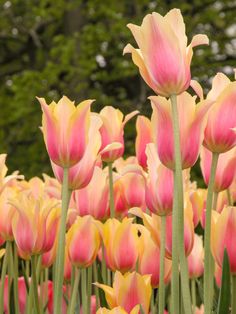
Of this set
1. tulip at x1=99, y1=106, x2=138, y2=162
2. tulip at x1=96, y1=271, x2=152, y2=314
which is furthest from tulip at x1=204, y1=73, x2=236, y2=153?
tulip at x1=99, y1=106, x2=138, y2=162

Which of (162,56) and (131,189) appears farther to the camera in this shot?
(131,189)

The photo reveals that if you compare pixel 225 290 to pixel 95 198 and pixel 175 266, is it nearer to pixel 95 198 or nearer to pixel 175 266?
pixel 175 266

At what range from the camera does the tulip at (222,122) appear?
3.30 feet

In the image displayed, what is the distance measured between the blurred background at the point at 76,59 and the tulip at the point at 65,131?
5.47 meters

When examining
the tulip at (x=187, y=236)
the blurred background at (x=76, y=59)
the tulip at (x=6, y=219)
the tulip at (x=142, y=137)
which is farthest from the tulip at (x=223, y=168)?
the blurred background at (x=76, y=59)

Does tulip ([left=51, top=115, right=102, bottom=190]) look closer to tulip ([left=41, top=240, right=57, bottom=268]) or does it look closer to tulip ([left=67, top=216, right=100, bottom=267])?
tulip ([left=67, top=216, right=100, bottom=267])

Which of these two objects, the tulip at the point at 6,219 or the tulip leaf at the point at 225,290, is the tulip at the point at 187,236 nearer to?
the tulip leaf at the point at 225,290

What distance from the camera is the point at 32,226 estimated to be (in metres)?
1.18

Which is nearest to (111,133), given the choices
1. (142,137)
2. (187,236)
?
(142,137)

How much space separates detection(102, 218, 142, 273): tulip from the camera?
1186 millimetres

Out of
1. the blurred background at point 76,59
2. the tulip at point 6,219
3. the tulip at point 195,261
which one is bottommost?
the tulip at point 195,261

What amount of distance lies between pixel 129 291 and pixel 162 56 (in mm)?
334

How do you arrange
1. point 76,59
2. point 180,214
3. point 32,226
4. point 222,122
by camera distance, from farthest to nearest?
point 76,59 < point 32,226 < point 222,122 < point 180,214

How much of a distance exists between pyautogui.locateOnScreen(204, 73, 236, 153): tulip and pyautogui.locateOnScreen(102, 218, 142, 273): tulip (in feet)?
0.78
